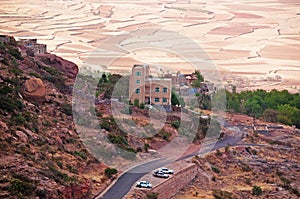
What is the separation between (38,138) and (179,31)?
1567 inches

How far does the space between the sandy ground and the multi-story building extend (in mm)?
13250

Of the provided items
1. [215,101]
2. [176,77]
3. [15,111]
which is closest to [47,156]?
[15,111]

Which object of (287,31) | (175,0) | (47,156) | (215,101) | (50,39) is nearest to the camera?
(47,156)

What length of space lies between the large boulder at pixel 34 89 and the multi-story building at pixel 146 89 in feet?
15.0

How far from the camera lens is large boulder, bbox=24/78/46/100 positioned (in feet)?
47.5

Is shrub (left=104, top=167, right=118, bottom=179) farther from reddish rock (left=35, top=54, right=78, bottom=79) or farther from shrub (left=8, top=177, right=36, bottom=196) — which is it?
reddish rock (left=35, top=54, right=78, bottom=79)

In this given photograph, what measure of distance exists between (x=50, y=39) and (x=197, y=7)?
2772 cm

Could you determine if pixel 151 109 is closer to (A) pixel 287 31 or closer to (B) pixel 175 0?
(A) pixel 287 31

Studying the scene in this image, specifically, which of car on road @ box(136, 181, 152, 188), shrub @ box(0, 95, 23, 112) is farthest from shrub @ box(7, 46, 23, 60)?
car on road @ box(136, 181, 152, 188)

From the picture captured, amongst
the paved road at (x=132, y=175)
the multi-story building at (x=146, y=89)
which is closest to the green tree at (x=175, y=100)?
the multi-story building at (x=146, y=89)

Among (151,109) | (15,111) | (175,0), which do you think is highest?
(15,111)

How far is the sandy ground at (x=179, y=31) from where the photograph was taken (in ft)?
123

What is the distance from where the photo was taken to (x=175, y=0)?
74.2 meters

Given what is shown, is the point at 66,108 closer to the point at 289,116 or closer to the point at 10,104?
the point at 10,104
